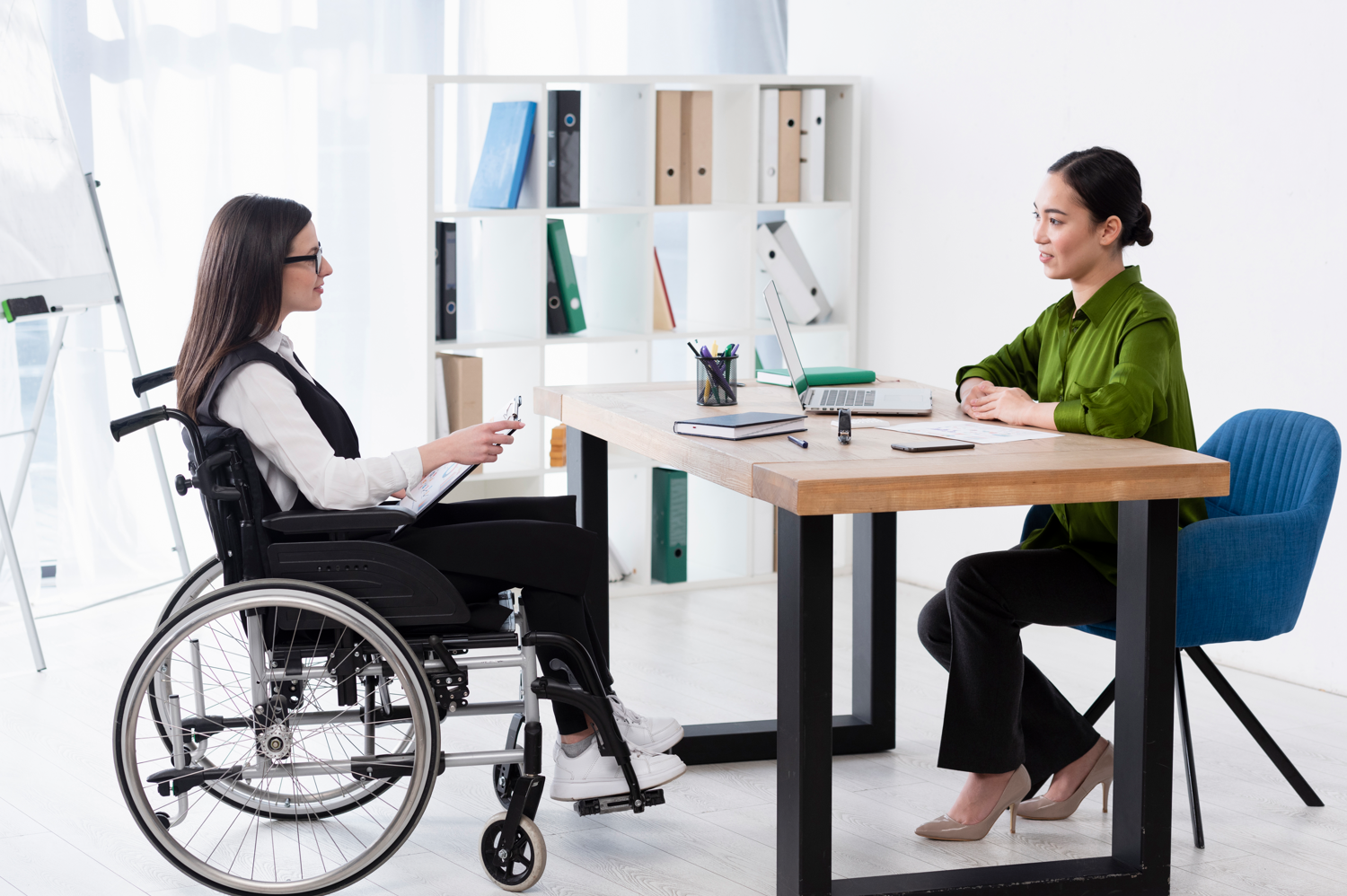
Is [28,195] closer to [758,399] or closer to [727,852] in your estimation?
[758,399]

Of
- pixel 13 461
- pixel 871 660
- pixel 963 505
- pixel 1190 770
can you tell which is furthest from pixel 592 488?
pixel 13 461

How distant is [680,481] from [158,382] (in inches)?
87.2

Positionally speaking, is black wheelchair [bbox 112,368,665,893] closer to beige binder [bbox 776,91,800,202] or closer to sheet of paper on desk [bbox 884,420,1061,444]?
sheet of paper on desk [bbox 884,420,1061,444]

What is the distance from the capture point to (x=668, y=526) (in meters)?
4.55

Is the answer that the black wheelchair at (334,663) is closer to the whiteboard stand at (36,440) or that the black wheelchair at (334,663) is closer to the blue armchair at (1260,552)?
the blue armchair at (1260,552)

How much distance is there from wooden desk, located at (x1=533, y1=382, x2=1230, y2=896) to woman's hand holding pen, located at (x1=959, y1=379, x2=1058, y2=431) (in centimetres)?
13

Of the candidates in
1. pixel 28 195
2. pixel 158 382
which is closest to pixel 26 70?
pixel 28 195

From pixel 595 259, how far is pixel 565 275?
9.5 inches

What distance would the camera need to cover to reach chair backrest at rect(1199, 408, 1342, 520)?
2547 millimetres

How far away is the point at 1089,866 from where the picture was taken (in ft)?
7.73

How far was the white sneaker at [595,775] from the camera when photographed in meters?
2.43

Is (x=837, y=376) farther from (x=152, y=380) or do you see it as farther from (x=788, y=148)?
(x=788, y=148)

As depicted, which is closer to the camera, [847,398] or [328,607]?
[328,607]

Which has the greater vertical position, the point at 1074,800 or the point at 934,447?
the point at 934,447
